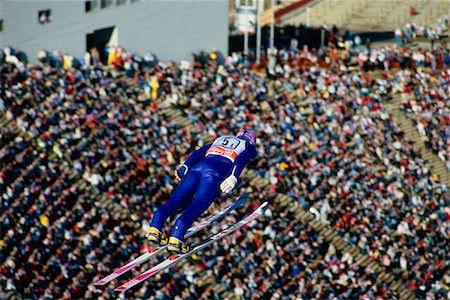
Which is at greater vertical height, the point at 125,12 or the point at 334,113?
the point at 125,12

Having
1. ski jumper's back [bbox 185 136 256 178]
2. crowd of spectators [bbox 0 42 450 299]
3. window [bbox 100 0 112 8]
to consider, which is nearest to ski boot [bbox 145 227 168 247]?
ski jumper's back [bbox 185 136 256 178]

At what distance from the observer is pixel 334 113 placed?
1859 inches

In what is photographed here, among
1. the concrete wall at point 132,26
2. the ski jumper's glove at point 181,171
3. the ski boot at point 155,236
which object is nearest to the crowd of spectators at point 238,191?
the concrete wall at point 132,26

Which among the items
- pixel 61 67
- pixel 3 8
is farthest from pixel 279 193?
pixel 3 8

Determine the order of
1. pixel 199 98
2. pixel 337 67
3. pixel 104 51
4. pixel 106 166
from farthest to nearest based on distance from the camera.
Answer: pixel 337 67 → pixel 104 51 → pixel 199 98 → pixel 106 166

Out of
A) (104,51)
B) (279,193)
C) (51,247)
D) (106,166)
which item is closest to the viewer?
(51,247)

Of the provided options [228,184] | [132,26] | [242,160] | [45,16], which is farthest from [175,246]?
[132,26]

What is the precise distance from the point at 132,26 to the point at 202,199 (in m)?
26.5

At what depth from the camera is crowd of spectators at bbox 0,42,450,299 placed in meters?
34.9

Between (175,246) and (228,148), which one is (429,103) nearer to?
(228,148)

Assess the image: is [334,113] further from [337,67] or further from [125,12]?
[125,12]

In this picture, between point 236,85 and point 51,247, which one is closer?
point 51,247

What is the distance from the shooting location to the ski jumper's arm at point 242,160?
2305 cm

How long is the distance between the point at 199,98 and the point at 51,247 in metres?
12.3
